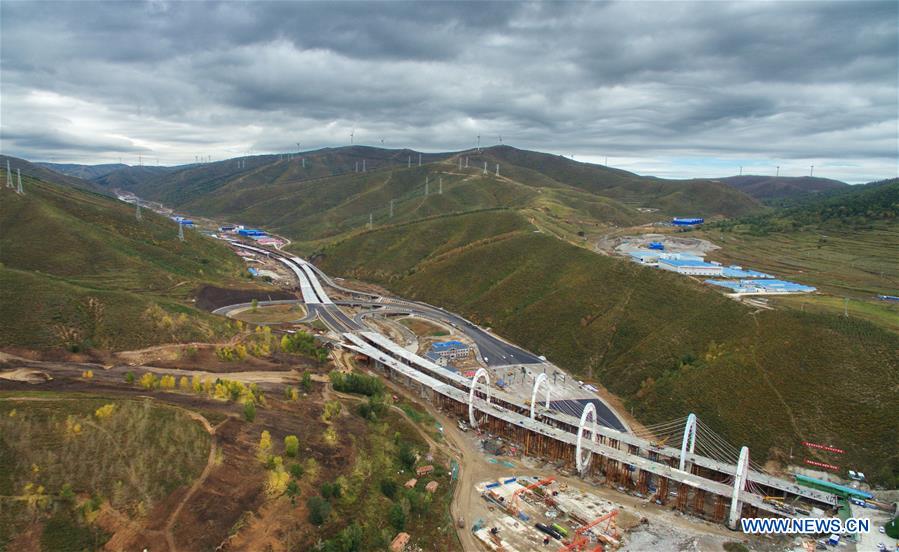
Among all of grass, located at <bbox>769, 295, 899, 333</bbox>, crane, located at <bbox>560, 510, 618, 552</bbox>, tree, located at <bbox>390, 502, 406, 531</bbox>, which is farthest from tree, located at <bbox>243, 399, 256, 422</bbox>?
grass, located at <bbox>769, 295, 899, 333</bbox>

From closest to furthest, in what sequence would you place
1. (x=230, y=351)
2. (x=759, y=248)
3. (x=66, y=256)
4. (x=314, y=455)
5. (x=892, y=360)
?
(x=314, y=455) → (x=892, y=360) → (x=230, y=351) → (x=66, y=256) → (x=759, y=248)

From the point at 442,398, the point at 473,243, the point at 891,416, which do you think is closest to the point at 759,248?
the point at 473,243

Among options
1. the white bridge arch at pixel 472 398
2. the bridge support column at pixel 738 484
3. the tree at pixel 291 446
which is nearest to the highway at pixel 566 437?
the bridge support column at pixel 738 484

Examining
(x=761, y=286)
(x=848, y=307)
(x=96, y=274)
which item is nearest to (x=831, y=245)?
(x=761, y=286)

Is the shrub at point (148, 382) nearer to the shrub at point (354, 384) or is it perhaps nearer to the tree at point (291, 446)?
the tree at point (291, 446)

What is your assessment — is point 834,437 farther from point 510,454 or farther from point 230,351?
point 230,351

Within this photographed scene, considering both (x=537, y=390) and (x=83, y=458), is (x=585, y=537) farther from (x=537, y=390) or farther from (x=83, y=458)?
(x=83, y=458)
